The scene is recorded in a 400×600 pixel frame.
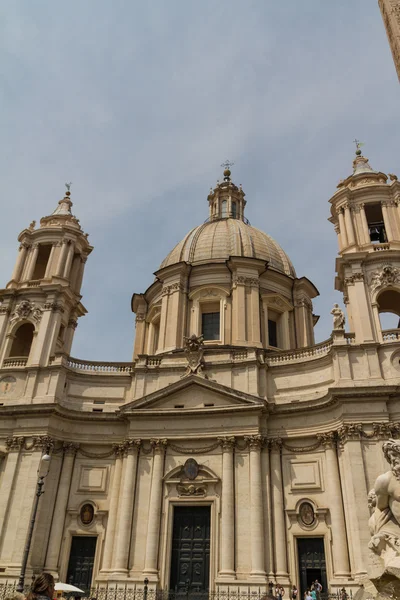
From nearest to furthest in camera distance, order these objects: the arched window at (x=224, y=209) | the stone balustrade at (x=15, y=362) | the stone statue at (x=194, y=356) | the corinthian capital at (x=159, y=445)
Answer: the corinthian capital at (x=159, y=445)
the stone statue at (x=194, y=356)
the stone balustrade at (x=15, y=362)
the arched window at (x=224, y=209)

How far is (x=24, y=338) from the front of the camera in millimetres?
32438

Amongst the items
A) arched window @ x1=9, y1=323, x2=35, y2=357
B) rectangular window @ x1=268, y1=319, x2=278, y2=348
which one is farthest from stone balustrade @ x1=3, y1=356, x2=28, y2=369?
rectangular window @ x1=268, y1=319, x2=278, y2=348

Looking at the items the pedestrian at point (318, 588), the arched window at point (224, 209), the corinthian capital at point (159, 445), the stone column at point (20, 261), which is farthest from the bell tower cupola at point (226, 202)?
the pedestrian at point (318, 588)

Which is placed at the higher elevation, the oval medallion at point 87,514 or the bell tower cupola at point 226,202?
the bell tower cupola at point 226,202

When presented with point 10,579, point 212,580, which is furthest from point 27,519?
point 212,580

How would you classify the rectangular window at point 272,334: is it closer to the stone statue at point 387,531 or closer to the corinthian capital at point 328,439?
the corinthian capital at point 328,439

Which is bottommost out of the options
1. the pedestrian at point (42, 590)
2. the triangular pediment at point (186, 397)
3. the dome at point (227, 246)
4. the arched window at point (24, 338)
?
the pedestrian at point (42, 590)

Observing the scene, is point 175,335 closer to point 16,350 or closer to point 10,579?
point 16,350

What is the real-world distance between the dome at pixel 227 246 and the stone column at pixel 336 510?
15.3 metres

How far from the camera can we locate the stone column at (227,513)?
21938 millimetres

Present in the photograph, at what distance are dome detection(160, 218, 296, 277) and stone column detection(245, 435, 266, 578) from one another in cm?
1454

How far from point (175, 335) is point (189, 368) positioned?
15.8 feet

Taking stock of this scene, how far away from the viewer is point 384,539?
23.5 ft

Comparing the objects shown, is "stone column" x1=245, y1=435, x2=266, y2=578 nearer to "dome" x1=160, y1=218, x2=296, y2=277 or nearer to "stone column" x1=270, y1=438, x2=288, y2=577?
"stone column" x1=270, y1=438, x2=288, y2=577
